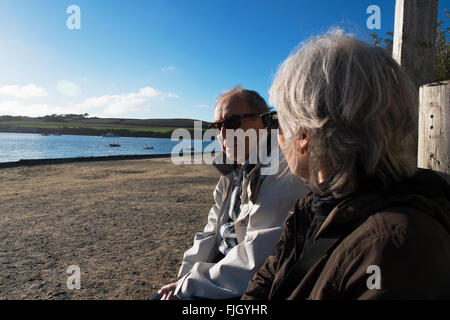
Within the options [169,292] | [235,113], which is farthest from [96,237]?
[235,113]

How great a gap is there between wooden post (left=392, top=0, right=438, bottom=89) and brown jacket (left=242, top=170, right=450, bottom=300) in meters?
1.43

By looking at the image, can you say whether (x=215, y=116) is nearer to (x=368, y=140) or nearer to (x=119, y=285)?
(x=368, y=140)

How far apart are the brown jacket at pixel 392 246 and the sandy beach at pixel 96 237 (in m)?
2.75

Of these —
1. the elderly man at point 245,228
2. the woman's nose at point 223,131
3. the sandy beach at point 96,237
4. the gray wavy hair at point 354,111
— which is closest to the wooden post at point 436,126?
the gray wavy hair at point 354,111

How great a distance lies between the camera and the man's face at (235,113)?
246cm

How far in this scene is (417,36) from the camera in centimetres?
217

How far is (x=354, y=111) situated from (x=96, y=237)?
4.90 m

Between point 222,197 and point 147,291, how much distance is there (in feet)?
5.26

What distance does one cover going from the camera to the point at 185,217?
638cm

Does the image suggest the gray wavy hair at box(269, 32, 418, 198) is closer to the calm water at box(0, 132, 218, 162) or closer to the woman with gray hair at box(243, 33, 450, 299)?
the woman with gray hair at box(243, 33, 450, 299)

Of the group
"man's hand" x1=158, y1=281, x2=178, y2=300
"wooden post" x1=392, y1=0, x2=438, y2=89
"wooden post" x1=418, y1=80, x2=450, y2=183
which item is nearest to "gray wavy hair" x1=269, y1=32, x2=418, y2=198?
"wooden post" x1=418, y1=80, x2=450, y2=183

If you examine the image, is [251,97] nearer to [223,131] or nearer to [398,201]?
[223,131]

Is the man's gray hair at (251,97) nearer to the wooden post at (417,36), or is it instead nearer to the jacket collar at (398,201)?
the wooden post at (417,36)
